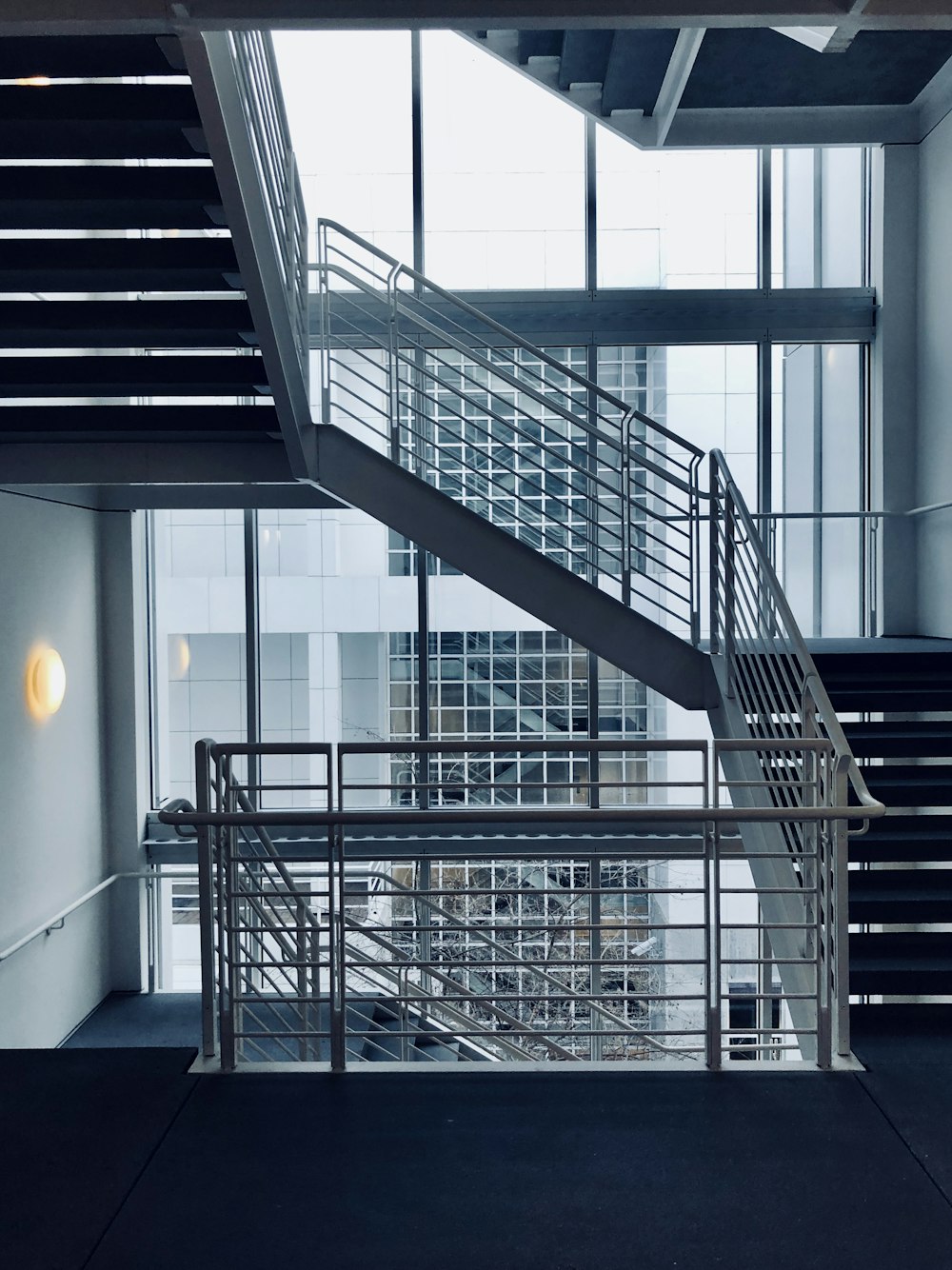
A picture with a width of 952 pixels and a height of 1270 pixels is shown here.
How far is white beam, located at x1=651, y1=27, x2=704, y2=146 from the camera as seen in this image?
571 centimetres

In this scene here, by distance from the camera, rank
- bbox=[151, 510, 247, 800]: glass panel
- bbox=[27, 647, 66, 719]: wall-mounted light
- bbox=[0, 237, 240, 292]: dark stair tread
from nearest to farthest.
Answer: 1. bbox=[0, 237, 240, 292]: dark stair tread
2. bbox=[27, 647, 66, 719]: wall-mounted light
3. bbox=[151, 510, 247, 800]: glass panel

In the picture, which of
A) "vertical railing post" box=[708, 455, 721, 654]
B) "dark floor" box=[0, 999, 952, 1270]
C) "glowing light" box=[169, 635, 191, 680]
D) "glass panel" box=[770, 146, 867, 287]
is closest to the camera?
"dark floor" box=[0, 999, 952, 1270]

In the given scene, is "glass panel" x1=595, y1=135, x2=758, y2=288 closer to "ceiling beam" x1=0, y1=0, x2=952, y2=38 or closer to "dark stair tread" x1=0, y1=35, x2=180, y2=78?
"dark stair tread" x1=0, y1=35, x2=180, y2=78

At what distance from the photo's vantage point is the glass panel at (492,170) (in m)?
7.10

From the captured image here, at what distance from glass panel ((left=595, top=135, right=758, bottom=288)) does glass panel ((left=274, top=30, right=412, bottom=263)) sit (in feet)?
4.33

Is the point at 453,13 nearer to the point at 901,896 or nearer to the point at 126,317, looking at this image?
the point at 126,317

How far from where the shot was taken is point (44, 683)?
249 inches

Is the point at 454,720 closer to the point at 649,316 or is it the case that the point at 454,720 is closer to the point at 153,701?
the point at 153,701

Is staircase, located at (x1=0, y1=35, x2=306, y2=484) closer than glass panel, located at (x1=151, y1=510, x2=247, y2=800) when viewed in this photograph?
Yes

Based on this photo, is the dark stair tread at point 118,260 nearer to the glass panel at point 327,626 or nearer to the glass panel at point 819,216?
the glass panel at point 327,626

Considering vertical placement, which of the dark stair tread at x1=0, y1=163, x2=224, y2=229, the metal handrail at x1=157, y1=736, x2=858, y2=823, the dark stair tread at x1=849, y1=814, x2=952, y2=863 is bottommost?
the dark stair tread at x1=849, y1=814, x2=952, y2=863

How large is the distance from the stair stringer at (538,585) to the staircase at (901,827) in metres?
0.68

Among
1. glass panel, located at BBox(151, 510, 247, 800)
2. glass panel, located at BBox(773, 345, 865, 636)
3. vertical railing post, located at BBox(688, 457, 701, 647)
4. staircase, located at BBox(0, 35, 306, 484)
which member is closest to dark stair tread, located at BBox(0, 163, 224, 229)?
staircase, located at BBox(0, 35, 306, 484)

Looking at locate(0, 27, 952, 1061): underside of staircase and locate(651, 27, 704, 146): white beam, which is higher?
locate(651, 27, 704, 146): white beam
